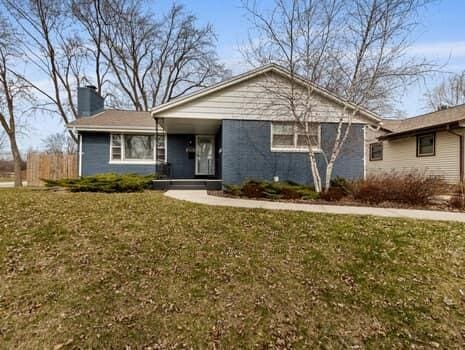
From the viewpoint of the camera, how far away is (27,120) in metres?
18.6

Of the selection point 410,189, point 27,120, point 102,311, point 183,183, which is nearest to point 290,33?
point 410,189

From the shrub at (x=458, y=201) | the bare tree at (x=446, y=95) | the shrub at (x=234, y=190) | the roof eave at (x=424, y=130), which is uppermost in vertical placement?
the bare tree at (x=446, y=95)

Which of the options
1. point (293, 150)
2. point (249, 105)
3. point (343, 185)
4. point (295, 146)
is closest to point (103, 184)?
point (249, 105)

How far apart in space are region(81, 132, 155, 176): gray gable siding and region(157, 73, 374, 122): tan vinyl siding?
191 inches

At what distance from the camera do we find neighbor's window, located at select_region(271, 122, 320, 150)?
10727 mm

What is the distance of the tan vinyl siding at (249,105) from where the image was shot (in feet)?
33.7

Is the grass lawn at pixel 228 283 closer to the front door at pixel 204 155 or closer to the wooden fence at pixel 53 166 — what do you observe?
the front door at pixel 204 155

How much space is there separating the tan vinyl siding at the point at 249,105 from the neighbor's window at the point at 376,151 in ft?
31.5

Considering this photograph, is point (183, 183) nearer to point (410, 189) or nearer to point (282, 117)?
point (282, 117)

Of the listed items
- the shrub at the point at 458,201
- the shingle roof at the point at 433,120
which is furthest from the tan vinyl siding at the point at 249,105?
the shrub at the point at 458,201

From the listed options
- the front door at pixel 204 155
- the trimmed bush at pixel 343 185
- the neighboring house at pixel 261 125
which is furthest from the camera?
the front door at pixel 204 155

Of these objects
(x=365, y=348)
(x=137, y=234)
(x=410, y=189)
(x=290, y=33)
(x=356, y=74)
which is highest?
(x=290, y=33)

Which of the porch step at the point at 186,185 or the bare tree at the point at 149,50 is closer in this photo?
the porch step at the point at 186,185

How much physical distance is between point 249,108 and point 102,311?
8.86 metres
